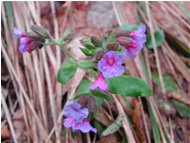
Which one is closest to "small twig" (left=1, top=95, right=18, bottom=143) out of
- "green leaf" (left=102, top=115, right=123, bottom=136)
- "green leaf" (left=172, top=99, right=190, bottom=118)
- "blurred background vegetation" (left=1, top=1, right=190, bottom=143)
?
"blurred background vegetation" (left=1, top=1, right=190, bottom=143)

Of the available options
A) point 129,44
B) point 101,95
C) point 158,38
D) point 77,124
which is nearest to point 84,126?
point 77,124

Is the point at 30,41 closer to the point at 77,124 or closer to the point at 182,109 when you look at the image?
the point at 77,124

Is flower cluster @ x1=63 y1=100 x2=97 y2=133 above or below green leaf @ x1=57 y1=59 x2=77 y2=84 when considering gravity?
below

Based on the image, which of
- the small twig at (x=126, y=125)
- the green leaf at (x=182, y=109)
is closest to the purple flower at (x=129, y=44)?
the small twig at (x=126, y=125)

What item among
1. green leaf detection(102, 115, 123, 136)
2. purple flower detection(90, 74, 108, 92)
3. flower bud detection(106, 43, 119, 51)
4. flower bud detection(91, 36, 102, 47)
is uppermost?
flower bud detection(91, 36, 102, 47)

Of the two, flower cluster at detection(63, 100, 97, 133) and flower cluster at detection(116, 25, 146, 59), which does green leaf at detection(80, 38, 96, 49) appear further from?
flower cluster at detection(63, 100, 97, 133)
